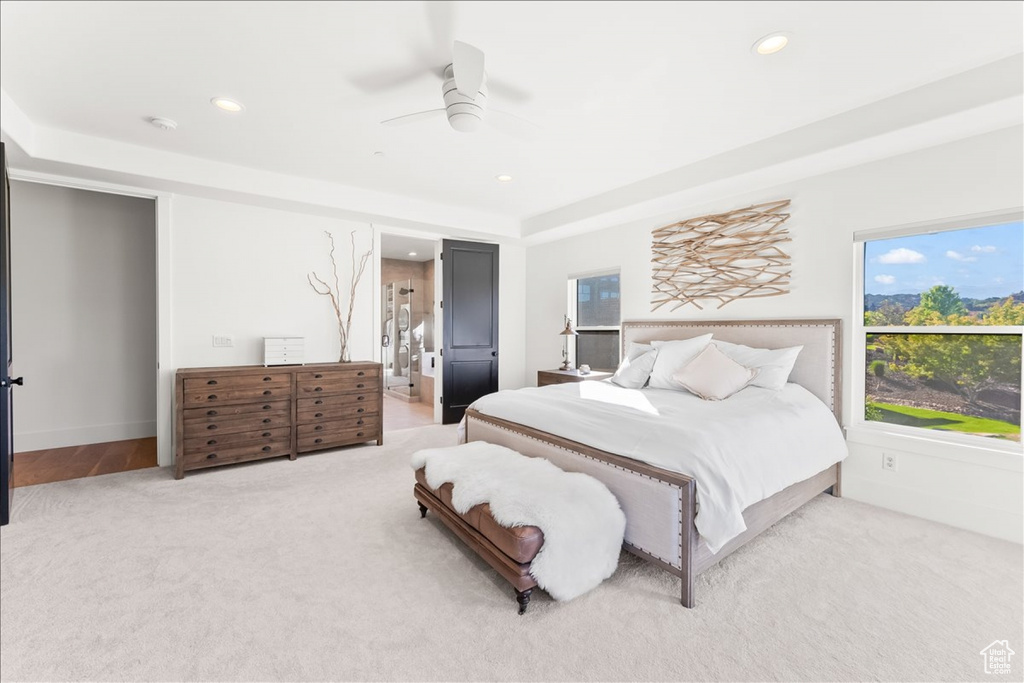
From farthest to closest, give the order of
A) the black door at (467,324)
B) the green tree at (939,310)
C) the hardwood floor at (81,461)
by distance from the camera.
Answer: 1. the black door at (467,324)
2. the hardwood floor at (81,461)
3. the green tree at (939,310)

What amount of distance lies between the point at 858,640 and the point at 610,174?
3.39 m

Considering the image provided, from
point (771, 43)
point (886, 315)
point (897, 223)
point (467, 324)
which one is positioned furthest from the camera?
point (467, 324)

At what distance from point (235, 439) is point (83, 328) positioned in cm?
209

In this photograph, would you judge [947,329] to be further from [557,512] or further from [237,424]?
[237,424]

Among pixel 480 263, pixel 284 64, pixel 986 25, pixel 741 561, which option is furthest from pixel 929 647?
pixel 480 263

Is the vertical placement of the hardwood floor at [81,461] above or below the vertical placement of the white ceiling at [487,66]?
below

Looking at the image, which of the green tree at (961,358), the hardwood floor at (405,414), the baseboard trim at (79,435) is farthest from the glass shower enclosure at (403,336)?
the green tree at (961,358)

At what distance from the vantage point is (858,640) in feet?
5.54

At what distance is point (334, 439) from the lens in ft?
13.5

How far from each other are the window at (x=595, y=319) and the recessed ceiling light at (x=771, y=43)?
284 cm

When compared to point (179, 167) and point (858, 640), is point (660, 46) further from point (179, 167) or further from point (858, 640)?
point (179, 167)

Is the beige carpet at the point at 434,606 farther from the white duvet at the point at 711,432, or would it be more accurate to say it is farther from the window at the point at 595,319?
the window at the point at 595,319

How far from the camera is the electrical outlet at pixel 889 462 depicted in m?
2.89

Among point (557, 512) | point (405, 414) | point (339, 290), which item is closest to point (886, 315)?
point (557, 512)
